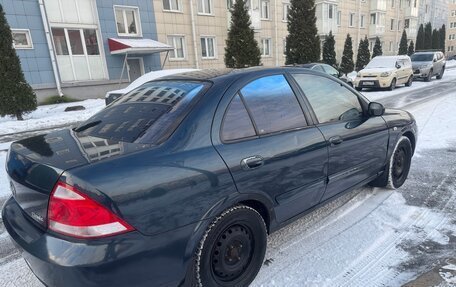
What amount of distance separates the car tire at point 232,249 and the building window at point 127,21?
1765cm

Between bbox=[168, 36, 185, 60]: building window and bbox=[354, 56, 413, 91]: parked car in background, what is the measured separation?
1078 cm

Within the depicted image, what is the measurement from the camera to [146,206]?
5.91 feet

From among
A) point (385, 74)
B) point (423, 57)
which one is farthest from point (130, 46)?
point (423, 57)

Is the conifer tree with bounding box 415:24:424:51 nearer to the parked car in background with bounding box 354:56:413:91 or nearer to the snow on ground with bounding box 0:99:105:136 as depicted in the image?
the parked car in background with bounding box 354:56:413:91

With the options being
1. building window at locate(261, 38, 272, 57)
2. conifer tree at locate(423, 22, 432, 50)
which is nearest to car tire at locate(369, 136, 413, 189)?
building window at locate(261, 38, 272, 57)

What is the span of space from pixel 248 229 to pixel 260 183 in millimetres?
351

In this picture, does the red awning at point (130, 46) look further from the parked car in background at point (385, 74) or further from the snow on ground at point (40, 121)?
the parked car in background at point (385, 74)

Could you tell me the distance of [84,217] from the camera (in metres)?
1.70

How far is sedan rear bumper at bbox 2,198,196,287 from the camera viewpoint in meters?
1.67

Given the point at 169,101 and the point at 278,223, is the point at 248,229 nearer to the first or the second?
the point at 278,223

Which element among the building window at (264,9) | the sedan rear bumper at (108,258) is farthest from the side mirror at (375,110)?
the building window at (264,9)

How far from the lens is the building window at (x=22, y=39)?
575 inches

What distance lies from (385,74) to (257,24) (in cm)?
1172

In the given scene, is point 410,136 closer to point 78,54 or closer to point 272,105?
point 272,105
